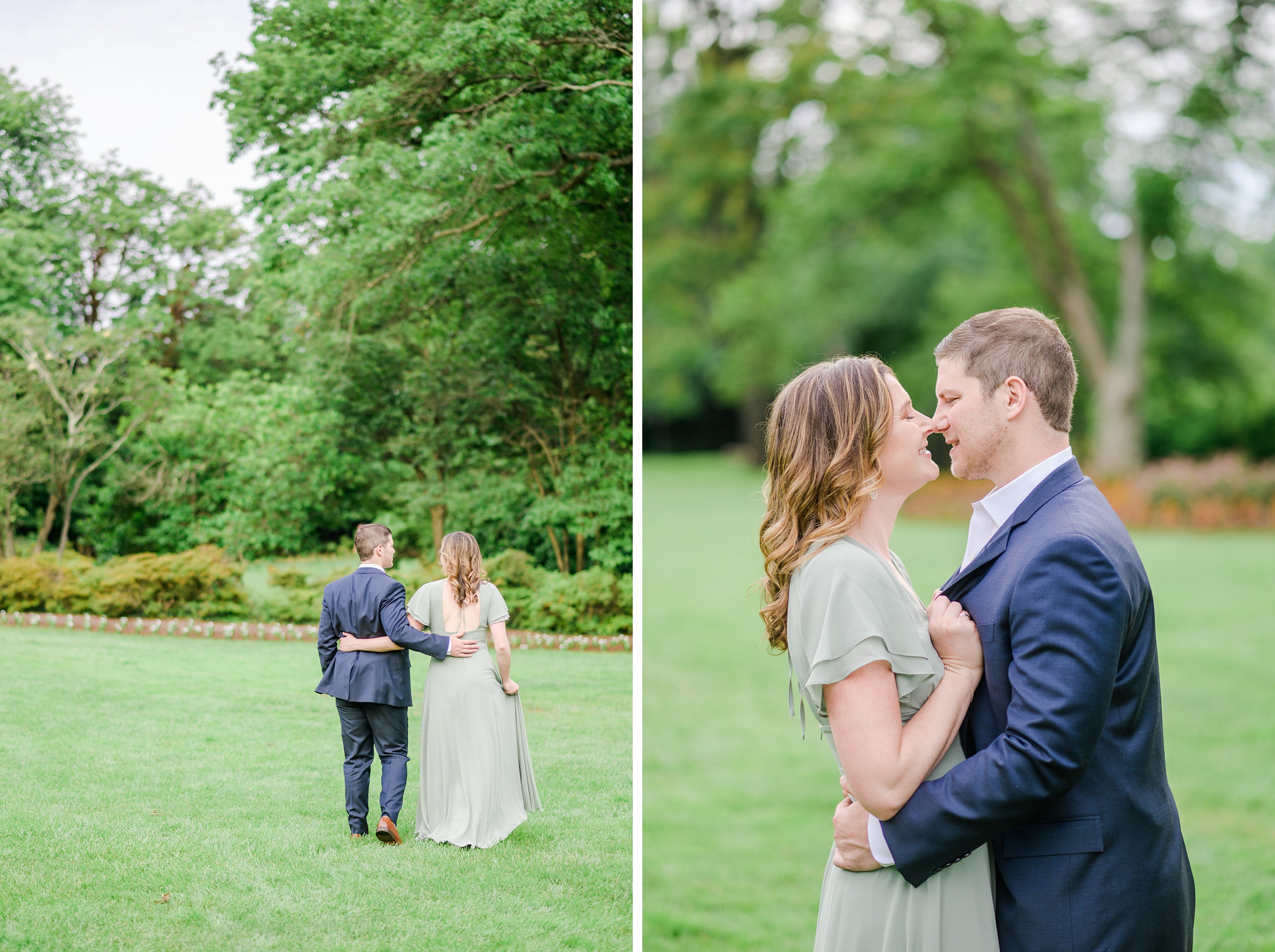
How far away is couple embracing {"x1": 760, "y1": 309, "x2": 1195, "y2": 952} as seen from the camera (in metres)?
2.03

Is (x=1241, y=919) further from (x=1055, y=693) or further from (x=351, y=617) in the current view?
(x=351, y=617)

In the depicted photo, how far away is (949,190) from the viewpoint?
→ 2078 centimetres

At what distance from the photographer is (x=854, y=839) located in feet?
7.42

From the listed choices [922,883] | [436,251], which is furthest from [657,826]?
[922,883]

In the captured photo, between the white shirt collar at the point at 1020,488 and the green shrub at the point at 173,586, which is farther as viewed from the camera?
the green shrub at the point at 173,586

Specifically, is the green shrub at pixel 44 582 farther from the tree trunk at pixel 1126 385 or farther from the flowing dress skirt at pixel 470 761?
the tree trunk at pixel 1126 385

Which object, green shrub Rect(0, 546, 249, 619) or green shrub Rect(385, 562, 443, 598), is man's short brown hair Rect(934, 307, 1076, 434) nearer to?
green shrub Rect(385, 562, 443, 598)

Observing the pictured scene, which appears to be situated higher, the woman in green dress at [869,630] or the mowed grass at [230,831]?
the woman in green dress at [869,630]

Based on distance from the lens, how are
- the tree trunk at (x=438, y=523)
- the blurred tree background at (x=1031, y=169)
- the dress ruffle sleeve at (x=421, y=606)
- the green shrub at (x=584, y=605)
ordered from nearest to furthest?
the dress ruffle sleeve at (x=421, y=606)
the tree trunk at (x=438, y=523)
the green shrub at (x=584, y=605)
the blurred tree background at (x=1031, y=169)

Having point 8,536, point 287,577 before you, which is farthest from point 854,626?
point 8,536

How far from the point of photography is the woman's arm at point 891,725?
6.76ft

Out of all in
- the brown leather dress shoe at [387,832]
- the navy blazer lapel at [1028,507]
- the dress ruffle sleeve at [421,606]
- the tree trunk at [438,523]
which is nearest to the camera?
the navy blazer lapel at [1028,507]

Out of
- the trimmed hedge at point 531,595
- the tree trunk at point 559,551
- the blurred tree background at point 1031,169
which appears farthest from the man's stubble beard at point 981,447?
the blurred tree background at point 1031,169

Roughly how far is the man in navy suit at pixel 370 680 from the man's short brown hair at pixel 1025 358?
2.26m
